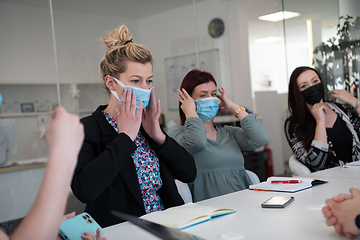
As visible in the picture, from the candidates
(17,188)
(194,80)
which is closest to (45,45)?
(17,188)

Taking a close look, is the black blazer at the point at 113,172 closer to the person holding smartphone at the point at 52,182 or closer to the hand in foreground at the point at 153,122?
the hand in foreground at the point at 153,122

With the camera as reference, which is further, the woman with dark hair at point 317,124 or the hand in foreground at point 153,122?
the woman with dark hair at point 317,124

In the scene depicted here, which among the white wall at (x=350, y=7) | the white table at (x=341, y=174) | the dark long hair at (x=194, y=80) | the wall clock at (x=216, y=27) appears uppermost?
the wall clock at (x=216, y=27)

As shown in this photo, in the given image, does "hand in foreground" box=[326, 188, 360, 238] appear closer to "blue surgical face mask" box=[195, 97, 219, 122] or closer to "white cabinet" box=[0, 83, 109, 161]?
"blue surgical face mask" box=[195, 97, 219, 122]

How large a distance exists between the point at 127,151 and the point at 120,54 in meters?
0.55

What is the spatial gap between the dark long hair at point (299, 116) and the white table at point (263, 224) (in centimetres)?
132

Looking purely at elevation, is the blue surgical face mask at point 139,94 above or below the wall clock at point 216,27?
below

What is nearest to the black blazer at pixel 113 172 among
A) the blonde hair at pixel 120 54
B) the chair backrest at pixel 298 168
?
Answer: the blonde hair at pixel 120 54

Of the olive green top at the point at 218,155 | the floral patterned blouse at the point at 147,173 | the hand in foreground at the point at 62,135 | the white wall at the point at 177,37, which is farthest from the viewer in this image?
the white wall at the point at 177,37

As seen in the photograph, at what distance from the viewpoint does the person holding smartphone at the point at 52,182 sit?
0.71 metres

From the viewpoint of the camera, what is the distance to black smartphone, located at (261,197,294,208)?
1347 mm

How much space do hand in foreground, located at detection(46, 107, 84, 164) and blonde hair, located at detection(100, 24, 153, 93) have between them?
41.7 inches

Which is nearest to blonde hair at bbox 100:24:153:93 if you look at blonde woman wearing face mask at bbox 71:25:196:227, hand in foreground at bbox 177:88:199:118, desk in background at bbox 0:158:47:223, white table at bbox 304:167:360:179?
blonde woman wearing face mask at bbox 71:25:196:227

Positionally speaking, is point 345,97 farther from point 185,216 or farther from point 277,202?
point 185,216
